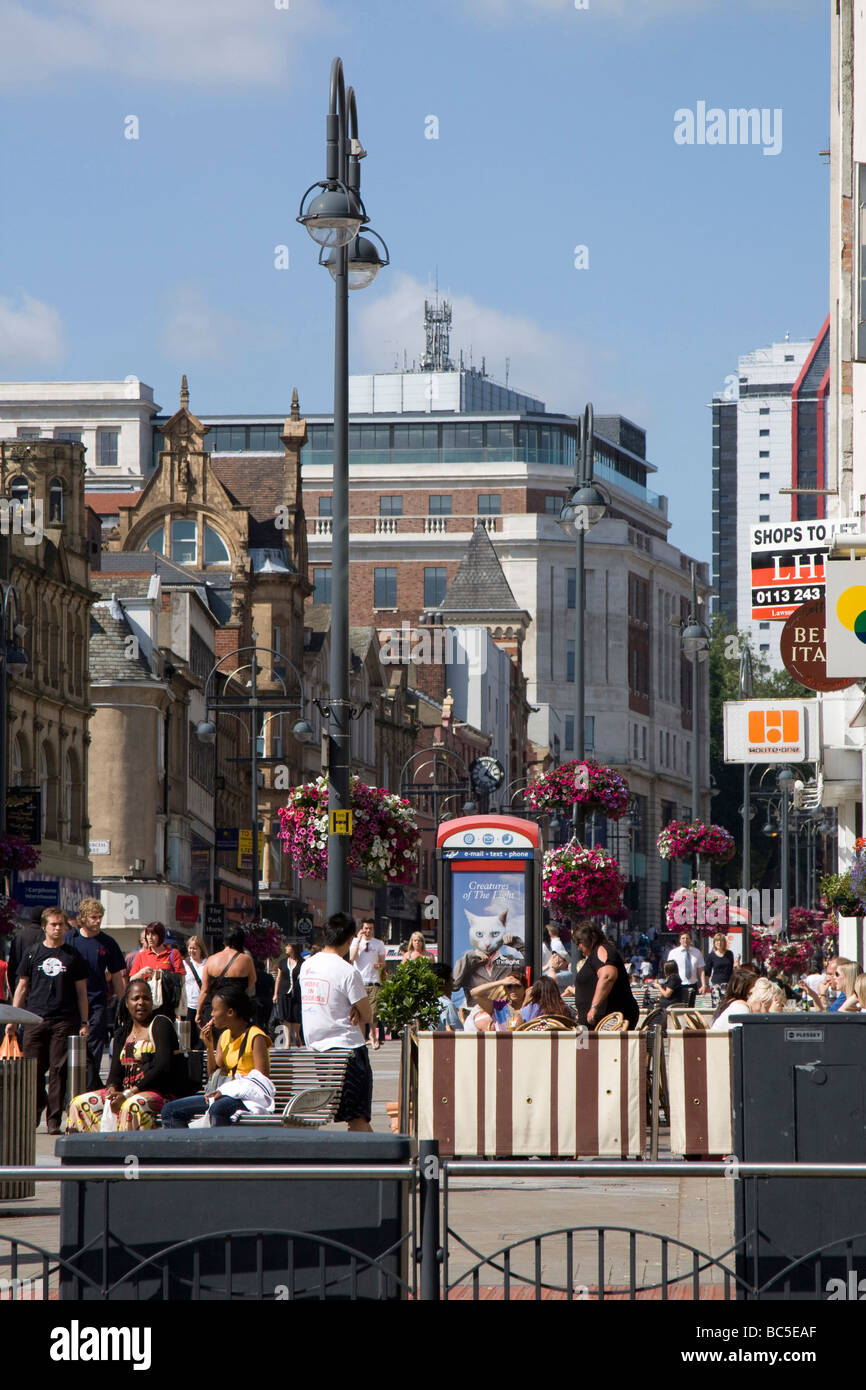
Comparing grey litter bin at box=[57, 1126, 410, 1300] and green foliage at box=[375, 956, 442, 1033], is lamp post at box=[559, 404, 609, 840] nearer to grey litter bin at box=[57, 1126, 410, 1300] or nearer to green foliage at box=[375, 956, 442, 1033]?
green foliage at box=[375, 956, 442, 1033]

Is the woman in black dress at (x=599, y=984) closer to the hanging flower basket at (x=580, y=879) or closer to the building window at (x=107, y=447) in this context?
the hanging flower basket at (x=580, y=879)

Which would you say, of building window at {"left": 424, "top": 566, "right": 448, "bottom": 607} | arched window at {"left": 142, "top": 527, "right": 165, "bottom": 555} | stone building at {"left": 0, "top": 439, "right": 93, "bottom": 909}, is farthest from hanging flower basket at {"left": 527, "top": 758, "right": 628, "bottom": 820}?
building window at {"left": 424, "top": 566, "right": 448, "bottom": 607}

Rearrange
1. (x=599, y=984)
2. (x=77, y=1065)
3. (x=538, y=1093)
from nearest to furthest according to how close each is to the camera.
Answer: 1. (x=538, y=1093)
2. (x=77, y=1065)
3. (x=599, y=984)

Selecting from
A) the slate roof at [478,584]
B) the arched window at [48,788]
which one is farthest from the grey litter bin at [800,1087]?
the slate roof at [478,584]

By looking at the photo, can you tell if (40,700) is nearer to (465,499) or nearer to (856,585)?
(856,585)

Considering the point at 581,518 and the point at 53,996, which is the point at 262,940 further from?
the point at 53,996

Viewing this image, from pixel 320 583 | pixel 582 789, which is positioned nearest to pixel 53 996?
pixel 582 789

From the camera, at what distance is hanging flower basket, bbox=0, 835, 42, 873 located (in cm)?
3425

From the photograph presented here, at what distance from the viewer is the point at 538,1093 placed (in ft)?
45.1

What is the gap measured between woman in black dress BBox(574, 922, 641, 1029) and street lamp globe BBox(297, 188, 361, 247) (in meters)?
6.10

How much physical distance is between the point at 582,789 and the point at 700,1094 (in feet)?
50.9

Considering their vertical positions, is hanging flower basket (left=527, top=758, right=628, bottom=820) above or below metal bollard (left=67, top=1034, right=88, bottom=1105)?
above
